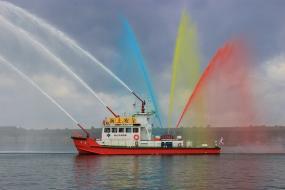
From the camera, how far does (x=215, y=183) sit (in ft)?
130

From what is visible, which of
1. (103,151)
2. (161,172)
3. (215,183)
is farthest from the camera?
(103,151)

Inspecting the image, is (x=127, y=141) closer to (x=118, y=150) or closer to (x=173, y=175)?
(x=118, y=150)

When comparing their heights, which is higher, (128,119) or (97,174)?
(128,119)

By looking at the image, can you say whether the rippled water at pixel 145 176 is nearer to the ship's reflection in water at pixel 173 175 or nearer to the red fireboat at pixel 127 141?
the ship's reflection in water at pixel 173 175

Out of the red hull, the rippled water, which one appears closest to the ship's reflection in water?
the rippled water

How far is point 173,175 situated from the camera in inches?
1779

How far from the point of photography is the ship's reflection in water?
38.2 m

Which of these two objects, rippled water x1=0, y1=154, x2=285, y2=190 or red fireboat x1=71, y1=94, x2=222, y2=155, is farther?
red fireboat x1=71, y1=94, x2=222, y2=155

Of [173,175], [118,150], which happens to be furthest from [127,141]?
[173,175]

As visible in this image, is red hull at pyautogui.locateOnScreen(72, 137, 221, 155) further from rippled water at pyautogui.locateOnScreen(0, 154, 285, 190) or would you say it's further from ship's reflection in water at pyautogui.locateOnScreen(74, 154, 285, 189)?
rippled water at pyautogui.locateOnScreen(0, 154, 285, 190)

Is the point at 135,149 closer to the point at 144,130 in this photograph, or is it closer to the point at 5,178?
the point at 144,130

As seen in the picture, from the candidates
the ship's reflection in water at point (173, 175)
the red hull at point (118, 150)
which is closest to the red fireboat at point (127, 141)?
the red hull at point (118, 150)

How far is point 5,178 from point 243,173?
82.5 ft

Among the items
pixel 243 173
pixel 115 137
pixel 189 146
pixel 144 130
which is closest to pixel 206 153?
pixel 189 146
